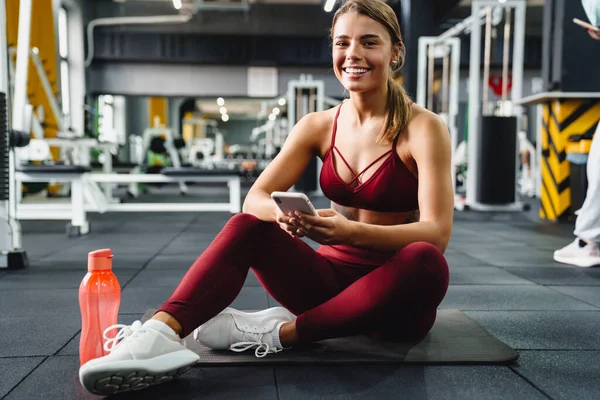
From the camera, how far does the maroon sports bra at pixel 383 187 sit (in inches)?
62.2

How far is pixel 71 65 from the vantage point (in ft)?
39.6

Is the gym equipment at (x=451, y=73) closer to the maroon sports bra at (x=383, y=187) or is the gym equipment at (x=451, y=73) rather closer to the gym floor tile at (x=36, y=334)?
the maroon sports bra at (x=383, y=187)

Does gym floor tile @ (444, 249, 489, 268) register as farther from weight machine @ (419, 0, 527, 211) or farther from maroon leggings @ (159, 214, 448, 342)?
weight machine @ (419, 0, 527, 211)

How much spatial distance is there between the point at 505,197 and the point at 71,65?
947 centimetres

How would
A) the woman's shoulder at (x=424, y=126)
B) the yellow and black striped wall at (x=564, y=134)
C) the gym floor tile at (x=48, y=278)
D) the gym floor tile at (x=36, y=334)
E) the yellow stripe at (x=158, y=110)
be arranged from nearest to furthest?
the woman's shoulder at (x=424, y=126) < the gym floor tile at (x=36, y=334) < the gym floor tile at (x=48, y=278) < the yellow and black striped wall at (x=564, y=134) < the yellow stripe at (x=158, y=110)

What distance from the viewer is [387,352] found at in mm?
1611

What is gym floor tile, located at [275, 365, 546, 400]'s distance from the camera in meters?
1.33

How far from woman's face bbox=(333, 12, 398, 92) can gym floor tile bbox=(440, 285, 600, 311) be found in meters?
1.12

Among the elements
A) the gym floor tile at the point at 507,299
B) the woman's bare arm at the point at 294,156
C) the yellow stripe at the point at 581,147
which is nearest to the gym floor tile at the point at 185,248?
the gym floor tile at the point at 507,299

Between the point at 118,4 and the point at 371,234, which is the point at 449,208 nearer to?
the point at 371,234

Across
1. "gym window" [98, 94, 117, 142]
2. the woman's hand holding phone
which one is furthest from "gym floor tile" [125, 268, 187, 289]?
"gym window" [98, 94, 117, 142]

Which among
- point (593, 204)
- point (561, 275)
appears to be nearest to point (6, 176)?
point (561, 275)

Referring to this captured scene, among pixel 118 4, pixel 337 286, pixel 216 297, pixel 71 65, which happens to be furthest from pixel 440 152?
pixel 118 4

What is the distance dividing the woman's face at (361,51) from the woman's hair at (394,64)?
0.05 ft
